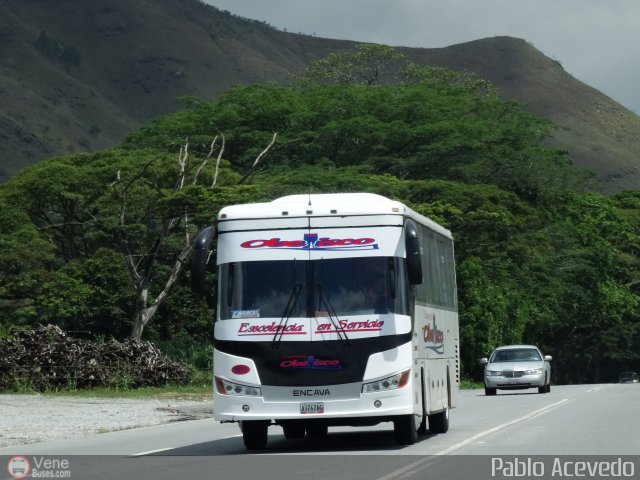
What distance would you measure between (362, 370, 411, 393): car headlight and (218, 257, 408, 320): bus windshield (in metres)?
0.89

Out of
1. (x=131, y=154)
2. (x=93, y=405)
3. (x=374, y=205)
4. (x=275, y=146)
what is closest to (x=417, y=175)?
(x=275, y=146)

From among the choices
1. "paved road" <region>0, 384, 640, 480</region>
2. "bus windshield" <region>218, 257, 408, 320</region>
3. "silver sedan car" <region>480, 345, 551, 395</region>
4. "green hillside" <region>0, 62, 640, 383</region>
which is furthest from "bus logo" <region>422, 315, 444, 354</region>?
"green hillside" <region>0, 62, 640, 383</region>

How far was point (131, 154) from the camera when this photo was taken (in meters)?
57.0

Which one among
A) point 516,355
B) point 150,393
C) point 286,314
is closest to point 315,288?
point 286,314

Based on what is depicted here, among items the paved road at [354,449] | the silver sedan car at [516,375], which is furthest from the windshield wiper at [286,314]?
the silver sedan car at [516,375]

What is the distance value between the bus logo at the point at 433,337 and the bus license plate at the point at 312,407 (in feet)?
8.37

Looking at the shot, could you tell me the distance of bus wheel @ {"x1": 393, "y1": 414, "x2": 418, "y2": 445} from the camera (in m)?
17.8

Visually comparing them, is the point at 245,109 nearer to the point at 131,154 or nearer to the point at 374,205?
the point at 131,154

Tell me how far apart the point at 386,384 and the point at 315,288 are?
5.33 ft

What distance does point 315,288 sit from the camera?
17.7 metres

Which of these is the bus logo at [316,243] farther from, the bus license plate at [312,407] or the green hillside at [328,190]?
the green hillside at [328,190]

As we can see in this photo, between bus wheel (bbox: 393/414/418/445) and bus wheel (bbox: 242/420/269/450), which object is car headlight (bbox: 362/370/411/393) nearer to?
bus wheel (bbox: 393/414/418/445)

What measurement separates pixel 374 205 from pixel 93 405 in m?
15.4

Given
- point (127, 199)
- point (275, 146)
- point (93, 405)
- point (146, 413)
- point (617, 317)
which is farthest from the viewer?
point (617, 317)
